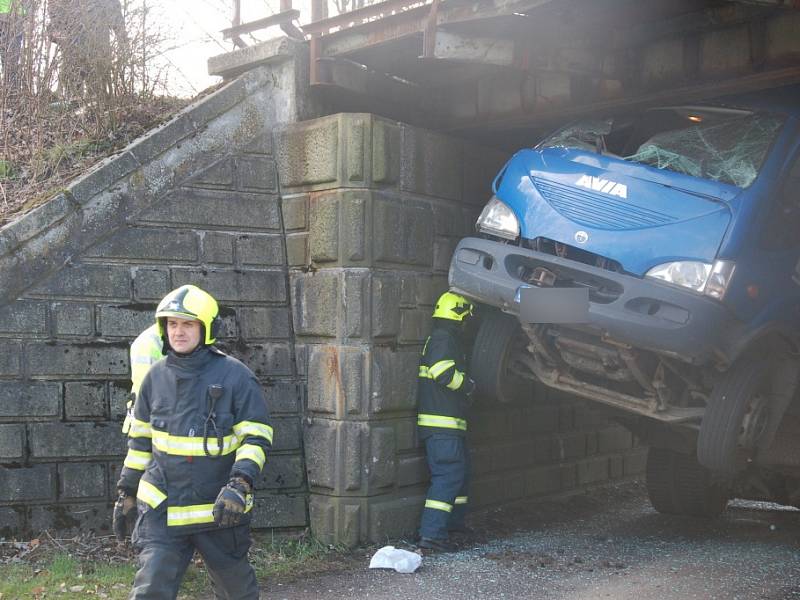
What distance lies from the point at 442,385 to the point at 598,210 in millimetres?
1847

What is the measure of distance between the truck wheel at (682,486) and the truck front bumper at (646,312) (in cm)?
263

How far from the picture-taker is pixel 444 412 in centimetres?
664

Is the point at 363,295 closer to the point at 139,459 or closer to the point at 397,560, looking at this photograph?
the point at 397,560

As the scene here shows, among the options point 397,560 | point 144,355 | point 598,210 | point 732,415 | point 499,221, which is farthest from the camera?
point 397,560

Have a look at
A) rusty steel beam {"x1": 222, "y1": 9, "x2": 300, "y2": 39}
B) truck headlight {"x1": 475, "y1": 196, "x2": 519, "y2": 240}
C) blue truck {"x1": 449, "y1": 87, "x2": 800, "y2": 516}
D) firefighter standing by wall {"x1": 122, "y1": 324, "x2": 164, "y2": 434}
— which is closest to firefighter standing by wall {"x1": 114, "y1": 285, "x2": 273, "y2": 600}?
firefighter standing by wall {"x1": 122, "y1": 324, "x2": 164, "y2": 434}

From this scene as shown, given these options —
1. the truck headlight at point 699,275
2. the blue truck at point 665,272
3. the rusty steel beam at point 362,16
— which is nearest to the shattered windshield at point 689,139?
the blue truck at point 665,272

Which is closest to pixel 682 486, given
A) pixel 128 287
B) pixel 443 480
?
pixel 443 480

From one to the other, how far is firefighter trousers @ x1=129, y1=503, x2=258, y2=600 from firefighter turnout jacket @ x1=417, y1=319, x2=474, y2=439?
259 centimetres

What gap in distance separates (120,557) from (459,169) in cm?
383

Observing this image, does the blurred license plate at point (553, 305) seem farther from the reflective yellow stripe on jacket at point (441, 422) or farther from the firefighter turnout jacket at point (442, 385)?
the reflective yellow stripe on jacket at point (441, 422)

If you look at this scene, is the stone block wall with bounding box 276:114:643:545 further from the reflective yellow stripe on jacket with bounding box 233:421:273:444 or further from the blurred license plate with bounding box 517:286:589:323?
the reflective yellow stripe on jacket with bounding box 233:421:273:444

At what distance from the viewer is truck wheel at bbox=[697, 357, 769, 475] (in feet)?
17.6

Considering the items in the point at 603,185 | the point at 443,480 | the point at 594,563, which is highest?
the point at 603,185

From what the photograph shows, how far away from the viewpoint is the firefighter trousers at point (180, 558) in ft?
→ 13.1
